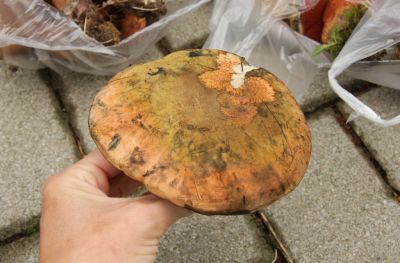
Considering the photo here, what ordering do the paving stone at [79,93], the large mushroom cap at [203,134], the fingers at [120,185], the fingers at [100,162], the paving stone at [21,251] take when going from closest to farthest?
the large mushroom cap at [203,134] < the fingers at [100,162] < the fingers at [120,185] < the paving stone at [21,251] < the paving stone at [79,93]

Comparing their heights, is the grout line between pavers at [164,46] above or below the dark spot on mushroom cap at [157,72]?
below

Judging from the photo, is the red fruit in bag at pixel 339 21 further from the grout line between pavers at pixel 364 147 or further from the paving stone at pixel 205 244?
the paving stone at pixel 205 244

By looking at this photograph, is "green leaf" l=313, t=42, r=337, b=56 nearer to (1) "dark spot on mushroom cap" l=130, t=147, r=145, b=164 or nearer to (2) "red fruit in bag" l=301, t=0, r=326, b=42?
(2) "red fruit in bag" l=301, t=0, r=326, b=42

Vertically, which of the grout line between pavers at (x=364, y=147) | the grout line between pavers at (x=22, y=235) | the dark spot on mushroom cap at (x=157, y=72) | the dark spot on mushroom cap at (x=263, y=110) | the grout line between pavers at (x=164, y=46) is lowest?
the grout line between pavers at (x=22, y=235)

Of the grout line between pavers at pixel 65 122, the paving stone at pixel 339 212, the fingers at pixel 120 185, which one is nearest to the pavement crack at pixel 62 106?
the grout line between pavers at pixel 65 122

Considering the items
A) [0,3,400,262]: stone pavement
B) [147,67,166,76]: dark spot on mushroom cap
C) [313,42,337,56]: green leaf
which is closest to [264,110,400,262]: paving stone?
[0,3,400,262]: stone pavement

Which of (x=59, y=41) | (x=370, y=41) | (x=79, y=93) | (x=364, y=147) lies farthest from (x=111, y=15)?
(x=364, y=147)

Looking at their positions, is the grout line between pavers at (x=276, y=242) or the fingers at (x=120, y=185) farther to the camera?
the grout line between pavers at (x=276, y=242)

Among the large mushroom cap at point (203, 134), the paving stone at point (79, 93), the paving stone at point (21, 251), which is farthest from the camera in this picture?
the paving stone at point (79, 93)
